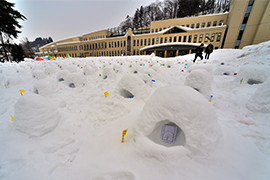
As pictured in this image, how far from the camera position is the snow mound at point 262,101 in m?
3.09

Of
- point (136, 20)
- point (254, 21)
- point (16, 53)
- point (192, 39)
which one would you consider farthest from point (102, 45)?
point (254, 21)

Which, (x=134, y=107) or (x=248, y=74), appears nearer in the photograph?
(x=134, y=107)

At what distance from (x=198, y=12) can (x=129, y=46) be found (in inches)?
1045

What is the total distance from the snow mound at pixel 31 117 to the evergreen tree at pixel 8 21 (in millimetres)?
18733

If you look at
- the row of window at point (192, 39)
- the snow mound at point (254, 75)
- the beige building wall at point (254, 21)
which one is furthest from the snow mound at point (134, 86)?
the beige building wall at point (254, 21)

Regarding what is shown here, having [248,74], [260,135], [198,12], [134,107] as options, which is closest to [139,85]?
[134,107]

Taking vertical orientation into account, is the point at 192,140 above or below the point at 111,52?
below

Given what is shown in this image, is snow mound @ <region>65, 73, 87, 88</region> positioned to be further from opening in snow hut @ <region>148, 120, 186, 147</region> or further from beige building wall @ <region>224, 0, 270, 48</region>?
beige building wall @ <region>224, 0, 270, 48</region>

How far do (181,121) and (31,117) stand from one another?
3.80 meters

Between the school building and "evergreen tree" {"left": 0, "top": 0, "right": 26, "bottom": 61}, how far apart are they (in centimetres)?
2332

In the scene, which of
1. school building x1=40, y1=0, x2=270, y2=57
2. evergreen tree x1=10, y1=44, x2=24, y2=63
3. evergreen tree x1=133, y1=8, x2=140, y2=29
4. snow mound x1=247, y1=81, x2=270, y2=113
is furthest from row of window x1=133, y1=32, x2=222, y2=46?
evergreen tree x1=10, y1=44, x2=24, y2=63

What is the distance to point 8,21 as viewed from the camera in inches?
520

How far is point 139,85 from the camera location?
452 centimetres

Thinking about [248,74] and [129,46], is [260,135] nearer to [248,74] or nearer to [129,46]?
[248,74]
